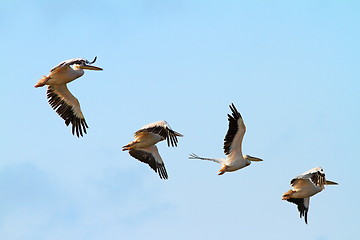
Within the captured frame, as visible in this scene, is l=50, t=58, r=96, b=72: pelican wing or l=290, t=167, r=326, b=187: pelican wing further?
l=290, t=167, r=326, b=187: pelican wing

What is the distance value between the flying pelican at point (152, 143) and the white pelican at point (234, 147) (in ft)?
3.47

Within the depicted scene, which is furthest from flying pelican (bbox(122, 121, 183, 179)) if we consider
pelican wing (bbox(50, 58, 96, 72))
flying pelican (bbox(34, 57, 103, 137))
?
pelican wing (bbox(50, 58, 96, 72))

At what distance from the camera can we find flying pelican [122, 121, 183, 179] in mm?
24562

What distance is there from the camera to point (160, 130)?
2466 centimetres

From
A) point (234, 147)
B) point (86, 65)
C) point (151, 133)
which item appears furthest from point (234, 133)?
point (86, 65)

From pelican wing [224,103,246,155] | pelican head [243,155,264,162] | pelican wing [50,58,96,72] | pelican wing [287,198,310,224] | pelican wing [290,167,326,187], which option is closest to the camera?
pelican wing [50,58,96,72]

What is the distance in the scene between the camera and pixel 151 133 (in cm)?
2548

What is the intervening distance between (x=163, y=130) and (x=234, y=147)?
169cm

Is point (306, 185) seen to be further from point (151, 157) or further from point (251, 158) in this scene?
point (151, 157)

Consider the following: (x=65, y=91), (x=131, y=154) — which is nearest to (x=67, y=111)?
(x=65, y=91)

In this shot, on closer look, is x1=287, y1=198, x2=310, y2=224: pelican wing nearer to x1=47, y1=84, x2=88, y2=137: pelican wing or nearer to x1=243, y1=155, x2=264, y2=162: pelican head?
x1=243, y1=155, x2=264, y2=162: pelican head

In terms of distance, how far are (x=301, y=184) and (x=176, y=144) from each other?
354 centimetres

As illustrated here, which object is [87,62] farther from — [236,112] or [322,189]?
[322,189]

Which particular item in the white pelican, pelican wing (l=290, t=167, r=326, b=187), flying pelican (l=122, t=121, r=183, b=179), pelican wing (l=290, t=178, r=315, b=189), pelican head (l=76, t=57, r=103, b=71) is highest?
pelican head (l=76, t=57, r=103, b=71)
